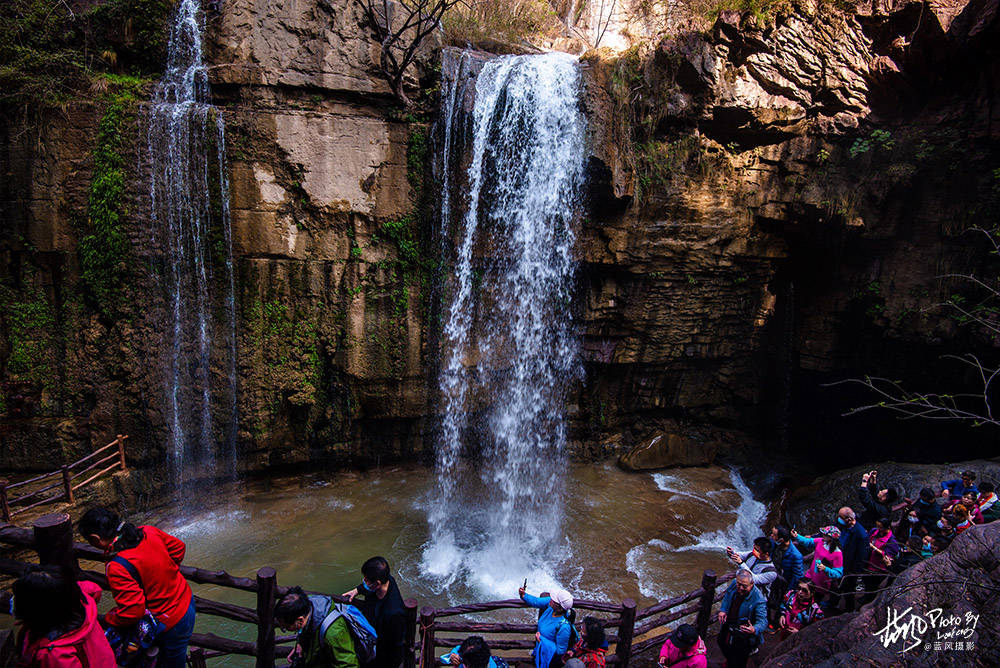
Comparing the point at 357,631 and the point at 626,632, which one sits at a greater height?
the point at 357,631

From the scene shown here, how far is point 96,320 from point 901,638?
1218cm

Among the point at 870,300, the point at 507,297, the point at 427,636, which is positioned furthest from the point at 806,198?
the point at 427,636

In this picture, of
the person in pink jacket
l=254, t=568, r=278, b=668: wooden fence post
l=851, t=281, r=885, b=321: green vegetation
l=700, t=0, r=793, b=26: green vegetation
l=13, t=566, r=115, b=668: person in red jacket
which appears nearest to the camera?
l=13, t=566, r=115, b=668: person in red jacket

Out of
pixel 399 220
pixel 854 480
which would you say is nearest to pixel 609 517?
pixel 854 480

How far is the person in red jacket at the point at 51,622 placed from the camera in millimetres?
2395

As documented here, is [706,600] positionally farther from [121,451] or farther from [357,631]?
[121,451]

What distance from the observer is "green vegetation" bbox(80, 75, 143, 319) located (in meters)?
8.80

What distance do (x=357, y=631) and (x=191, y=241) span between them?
881 cm

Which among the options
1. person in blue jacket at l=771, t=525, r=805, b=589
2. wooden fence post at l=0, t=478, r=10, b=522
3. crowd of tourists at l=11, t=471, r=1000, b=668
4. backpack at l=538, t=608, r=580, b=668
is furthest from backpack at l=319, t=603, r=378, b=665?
wooden fence post at l=0, t=478, r=10, b=522

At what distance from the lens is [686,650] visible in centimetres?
438

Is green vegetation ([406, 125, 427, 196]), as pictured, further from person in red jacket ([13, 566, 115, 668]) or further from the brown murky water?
person in red jacket ([13, 566, 115, 668])

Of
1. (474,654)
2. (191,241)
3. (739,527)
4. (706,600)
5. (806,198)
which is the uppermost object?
(806,198)

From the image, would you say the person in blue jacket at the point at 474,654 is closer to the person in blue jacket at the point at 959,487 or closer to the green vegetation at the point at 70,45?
the person in blue jacket at the point at 959,487

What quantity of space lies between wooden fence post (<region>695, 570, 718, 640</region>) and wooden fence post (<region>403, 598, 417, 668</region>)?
326 cm
